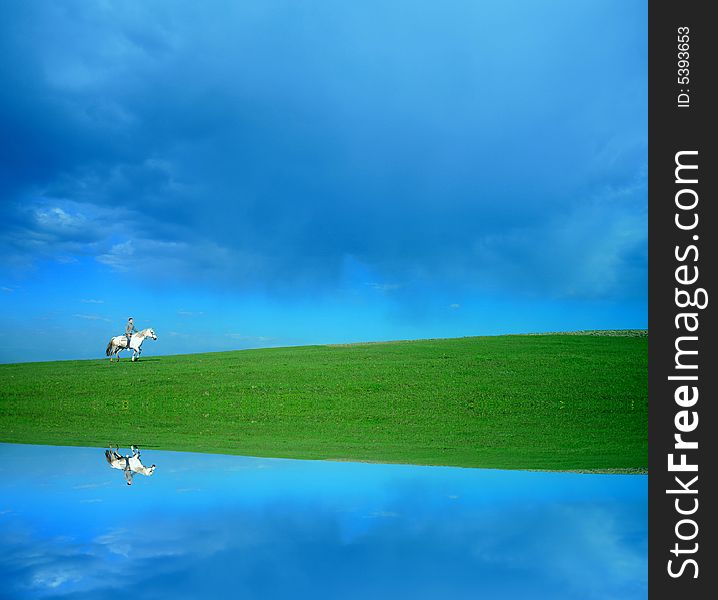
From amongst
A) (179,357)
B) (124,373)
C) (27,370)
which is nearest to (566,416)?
(124,373)

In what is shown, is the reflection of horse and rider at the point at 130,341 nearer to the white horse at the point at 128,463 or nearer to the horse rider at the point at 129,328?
the horse rider at the point at 129,328

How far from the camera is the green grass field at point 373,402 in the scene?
66.3 feet

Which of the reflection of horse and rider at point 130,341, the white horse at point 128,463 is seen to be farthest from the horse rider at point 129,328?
the white horse at point 128,463

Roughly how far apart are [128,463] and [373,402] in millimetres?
15474

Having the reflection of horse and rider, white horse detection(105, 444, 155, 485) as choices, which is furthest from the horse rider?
white horse detection(105, 444, 155, 485)

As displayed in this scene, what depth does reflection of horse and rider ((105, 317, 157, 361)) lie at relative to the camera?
4306cm

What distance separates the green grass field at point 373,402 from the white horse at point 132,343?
104 cm

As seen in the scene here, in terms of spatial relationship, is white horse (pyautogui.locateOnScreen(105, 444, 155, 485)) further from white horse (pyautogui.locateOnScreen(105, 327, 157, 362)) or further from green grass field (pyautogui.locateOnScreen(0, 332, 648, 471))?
white horse (pyautogui.locateOnScreen(105, 327, 157, 362))

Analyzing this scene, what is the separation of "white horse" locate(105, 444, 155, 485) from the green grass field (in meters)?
1.89

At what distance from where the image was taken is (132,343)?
44.6m

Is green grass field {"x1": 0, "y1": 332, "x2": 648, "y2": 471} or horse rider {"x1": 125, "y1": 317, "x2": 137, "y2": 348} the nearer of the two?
green grass field {"x1": 0, "y1": 332, "x2": 648, "y2": 471}

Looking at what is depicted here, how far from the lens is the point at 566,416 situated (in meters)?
27.3
